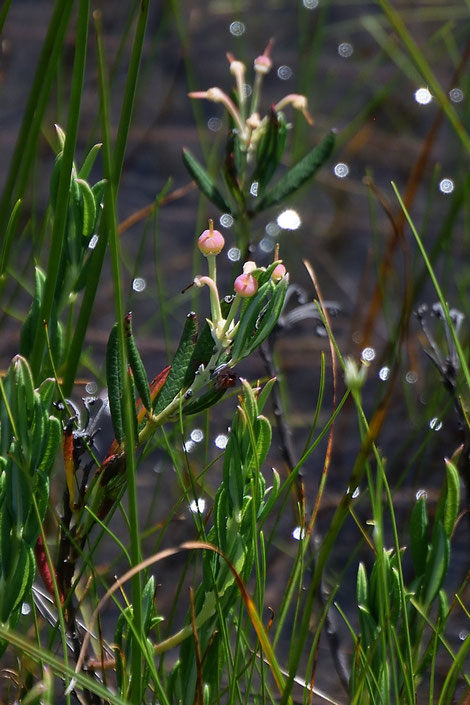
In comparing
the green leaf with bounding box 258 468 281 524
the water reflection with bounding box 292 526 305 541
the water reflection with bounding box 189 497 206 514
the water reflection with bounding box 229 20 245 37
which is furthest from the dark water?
the green leaf with bounding box 258 468 281 524

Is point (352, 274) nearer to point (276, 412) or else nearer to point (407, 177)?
point (407, 177)

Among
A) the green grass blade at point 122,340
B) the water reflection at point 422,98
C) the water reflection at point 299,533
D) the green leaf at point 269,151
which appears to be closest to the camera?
the green grass blade at point 122,340

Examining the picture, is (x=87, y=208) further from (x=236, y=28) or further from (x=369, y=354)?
(x=236, y=28)

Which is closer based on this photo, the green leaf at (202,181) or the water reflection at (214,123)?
the green leaf at (202,181)

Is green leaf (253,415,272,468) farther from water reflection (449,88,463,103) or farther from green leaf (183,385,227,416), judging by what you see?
water reflection (449,88,463,103)

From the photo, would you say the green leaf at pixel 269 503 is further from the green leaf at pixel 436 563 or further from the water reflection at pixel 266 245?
the water reflection at pixel 266 245

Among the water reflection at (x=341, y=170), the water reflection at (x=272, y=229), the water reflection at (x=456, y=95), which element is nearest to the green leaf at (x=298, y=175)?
the water reflection at (x=272, y=229)
